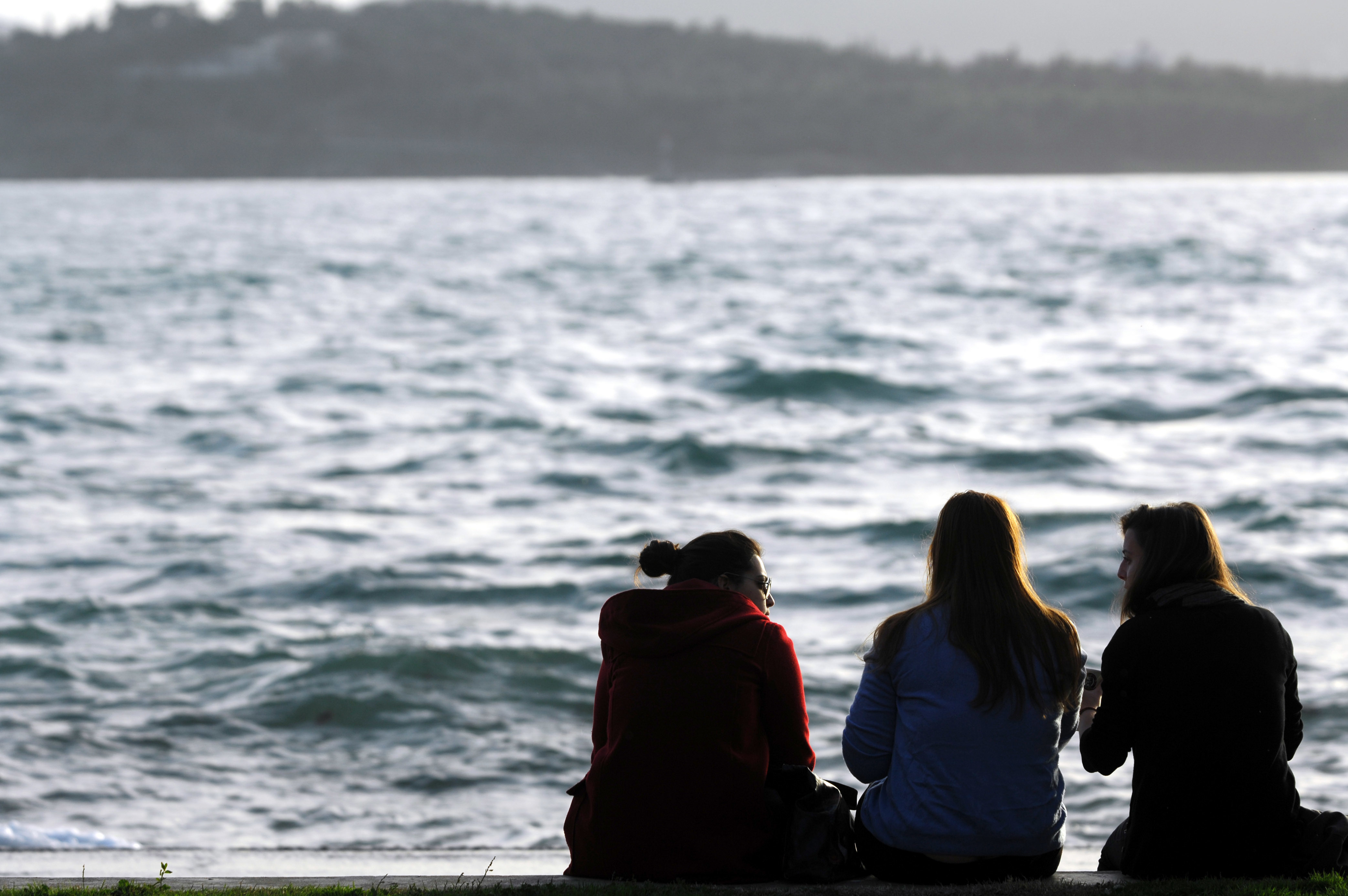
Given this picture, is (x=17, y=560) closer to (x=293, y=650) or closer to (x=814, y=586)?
(x=293, y=650)

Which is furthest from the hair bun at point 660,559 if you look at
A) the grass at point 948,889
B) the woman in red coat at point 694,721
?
the grass at point 948,889

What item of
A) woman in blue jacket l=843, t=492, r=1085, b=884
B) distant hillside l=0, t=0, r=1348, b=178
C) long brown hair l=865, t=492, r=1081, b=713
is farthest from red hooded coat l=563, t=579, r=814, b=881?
distant hillside l=0, t=0, r=1348, b=178

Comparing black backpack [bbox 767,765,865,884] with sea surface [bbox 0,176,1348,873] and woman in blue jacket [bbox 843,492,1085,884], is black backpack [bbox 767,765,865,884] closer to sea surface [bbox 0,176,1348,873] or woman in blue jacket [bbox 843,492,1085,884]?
woman in blue jacket [bbox 843,492,1085,884]

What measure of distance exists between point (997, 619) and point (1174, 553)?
1.59 ft

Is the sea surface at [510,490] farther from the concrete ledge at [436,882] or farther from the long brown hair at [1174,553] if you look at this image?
the concrete ledge at [436,882]

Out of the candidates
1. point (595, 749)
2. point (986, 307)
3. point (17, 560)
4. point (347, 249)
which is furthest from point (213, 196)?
point (595, 749)

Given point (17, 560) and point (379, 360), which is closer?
point (17, 560)

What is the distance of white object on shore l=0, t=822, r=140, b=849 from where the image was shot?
5527 millimetres

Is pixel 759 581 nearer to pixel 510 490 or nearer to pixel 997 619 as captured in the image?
pixel 997 619

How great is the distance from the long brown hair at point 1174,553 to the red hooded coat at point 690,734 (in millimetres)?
894

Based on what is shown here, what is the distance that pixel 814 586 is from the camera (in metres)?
10.2

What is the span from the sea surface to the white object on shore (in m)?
0.05

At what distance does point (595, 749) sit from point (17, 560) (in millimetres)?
9058

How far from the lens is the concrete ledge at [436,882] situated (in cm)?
350
